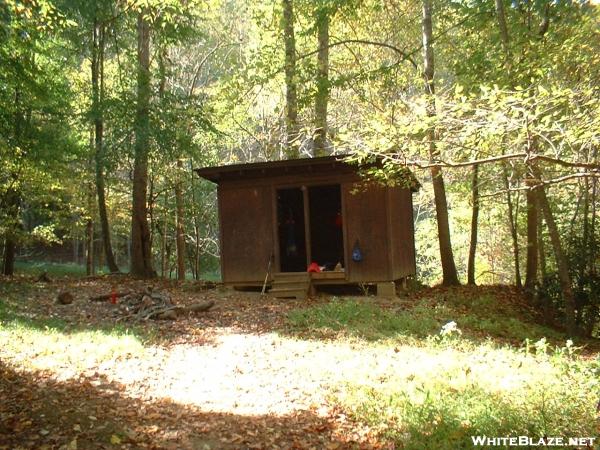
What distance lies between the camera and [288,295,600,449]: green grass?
4543 millimetres

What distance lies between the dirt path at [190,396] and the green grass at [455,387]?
0.36 meters

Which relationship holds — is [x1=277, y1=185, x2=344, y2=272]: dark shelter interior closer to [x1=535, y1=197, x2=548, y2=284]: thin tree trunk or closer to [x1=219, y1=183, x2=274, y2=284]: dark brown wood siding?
[x1=219, y1=183, x2=274, y2=284]: dark brown wood siding

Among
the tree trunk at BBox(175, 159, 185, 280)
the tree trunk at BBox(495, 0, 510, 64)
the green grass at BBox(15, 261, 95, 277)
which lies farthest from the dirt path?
the green grass at BBox(15, 261, 95, 277)

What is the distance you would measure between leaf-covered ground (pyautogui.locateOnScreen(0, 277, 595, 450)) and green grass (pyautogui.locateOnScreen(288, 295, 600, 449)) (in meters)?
0.06

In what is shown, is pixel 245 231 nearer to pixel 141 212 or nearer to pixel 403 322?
pixel 141 212

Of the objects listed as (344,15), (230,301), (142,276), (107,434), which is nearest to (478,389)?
(107,434)

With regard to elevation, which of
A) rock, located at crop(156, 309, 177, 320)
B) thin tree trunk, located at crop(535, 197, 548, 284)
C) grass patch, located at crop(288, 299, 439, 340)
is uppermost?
thin tree trunk, located at crop(535, 197, 548, 284)

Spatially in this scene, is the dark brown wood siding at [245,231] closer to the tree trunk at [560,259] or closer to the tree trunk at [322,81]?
the tree trunk at [322,81]

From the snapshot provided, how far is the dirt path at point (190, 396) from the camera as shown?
4.70m

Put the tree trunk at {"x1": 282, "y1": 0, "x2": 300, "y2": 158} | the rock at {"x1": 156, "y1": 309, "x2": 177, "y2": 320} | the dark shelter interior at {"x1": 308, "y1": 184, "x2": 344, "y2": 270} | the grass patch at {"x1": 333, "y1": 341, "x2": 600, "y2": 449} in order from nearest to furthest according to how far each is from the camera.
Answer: the grass patch at {"x1": 333, "y1": 341, "x2": 600, "y2": 449} < the rock at {"x1": 156, "y1": 309, "x2": 177, "y2": 320} < the tree trunk at {"x1": 282, "y1": 0, "x2": 300, "y2": 158} < the dark shelter interior at {"x1": 308, "y1": 184, "x2": 344, "y2": 270}

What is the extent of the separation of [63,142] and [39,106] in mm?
1322

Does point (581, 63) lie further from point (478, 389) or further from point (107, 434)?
point (107, 434)

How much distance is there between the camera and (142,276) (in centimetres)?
1603

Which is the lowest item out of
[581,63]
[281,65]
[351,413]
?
[351,413]
